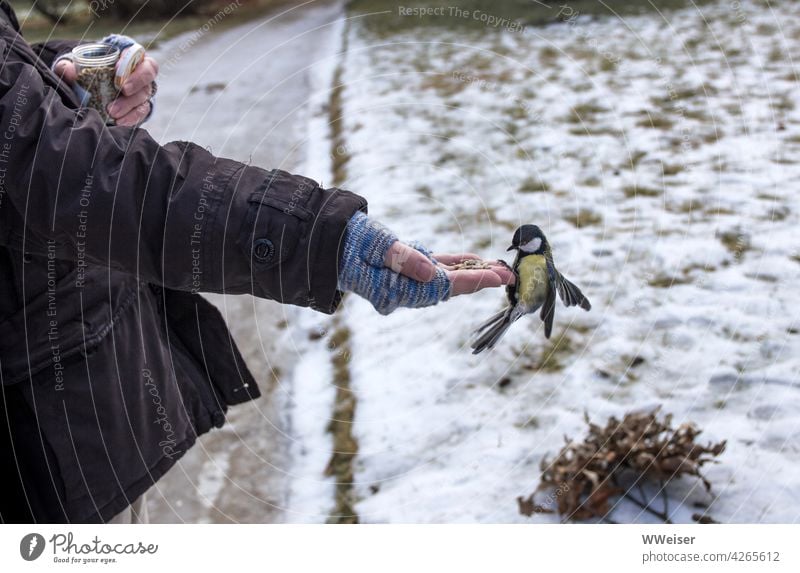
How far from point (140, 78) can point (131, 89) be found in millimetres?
27

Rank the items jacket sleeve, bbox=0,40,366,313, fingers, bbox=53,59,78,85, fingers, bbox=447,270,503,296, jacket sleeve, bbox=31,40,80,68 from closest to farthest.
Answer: jacket sleeve, bbox=0,40,366,313, fingers, bbox=447,270,503,296, fingers, bbox=53,59,78,85, jacket sleeve, bbox=31,40,80,68

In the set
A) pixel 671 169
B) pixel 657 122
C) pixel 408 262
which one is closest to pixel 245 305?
pixel 671 169

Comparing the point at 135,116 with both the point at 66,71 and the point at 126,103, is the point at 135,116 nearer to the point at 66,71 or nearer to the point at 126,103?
the point at 126,103

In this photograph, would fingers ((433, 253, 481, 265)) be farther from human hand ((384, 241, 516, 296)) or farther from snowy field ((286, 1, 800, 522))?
snowy field ((286, 1, 800, 522))

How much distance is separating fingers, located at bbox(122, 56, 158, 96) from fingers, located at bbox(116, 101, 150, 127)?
0.17 feet

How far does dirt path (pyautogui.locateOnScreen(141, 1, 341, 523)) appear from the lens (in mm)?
2256

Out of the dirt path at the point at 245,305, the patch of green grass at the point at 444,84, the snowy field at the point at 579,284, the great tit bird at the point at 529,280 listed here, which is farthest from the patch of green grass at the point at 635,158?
the great tit bird at the point at 529,280

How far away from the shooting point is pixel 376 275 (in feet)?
3.57

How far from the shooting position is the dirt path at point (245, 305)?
2.26 m

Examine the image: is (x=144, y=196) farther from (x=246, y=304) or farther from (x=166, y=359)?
(x=246, y=304)

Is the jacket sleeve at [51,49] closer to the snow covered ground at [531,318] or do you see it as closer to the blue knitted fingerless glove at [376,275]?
the snow covered ground at [531,318]

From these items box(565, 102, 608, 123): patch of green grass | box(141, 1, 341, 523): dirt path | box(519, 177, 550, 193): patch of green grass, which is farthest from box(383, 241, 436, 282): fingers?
box(565, 102, 608, 123): patch of green grass

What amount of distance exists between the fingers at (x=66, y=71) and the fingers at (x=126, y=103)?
0.26 ft
